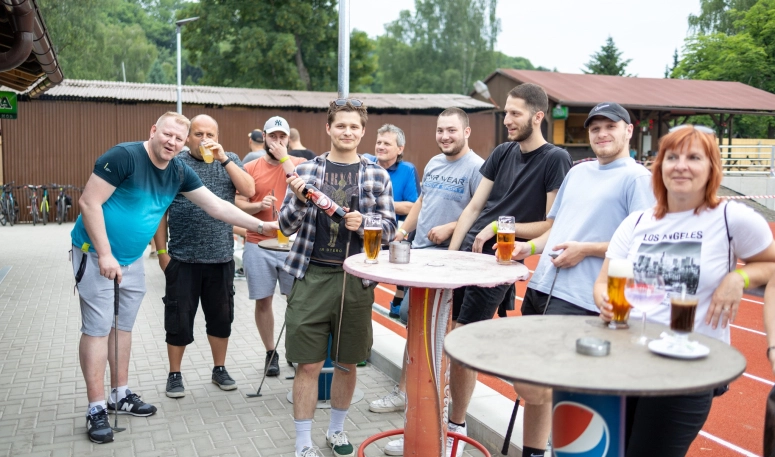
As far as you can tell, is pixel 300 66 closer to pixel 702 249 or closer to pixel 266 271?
pixel 266 271

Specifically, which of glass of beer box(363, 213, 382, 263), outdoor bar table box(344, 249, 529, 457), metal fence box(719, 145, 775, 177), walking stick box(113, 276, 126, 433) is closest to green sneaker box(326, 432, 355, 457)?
outdoor bar table box(344, 249, 529, 457)

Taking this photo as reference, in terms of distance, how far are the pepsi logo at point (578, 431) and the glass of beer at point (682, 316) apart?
430mm

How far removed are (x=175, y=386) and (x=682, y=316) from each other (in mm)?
3893

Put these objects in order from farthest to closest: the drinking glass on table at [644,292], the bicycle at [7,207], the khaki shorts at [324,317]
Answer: the bicycle at [7,207], the khaki shorts at [324,317], the drinking glass on table at [644,292]

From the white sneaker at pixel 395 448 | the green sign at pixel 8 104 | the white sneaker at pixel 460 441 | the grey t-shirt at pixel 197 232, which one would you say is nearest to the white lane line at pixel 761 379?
the white sneaker at pixel 460 441

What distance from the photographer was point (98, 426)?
416 cm

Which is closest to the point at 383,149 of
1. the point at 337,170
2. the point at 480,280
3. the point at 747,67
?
the point at 337,170

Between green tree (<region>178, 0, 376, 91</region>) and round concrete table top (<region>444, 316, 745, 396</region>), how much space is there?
103ft

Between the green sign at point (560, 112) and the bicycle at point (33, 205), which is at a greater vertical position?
the green sign at point (560, 112)

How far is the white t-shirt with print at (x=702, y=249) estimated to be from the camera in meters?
2.53

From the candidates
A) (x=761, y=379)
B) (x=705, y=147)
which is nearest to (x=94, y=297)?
(x=705, y=147)

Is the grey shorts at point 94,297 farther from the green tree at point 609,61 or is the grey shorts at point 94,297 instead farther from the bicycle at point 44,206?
the green tree at point 609,61

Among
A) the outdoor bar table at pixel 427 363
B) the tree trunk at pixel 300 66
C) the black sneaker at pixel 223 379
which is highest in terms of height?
the tree trunk at pixel 300 66

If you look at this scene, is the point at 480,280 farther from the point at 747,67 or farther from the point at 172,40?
the point at 172,40
